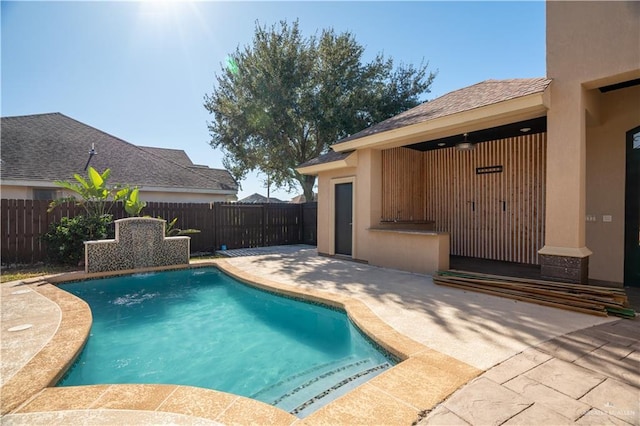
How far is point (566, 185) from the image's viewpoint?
5355 mm

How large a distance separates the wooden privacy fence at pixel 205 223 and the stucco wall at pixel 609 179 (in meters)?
10.7

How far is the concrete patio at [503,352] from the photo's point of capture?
228 cm

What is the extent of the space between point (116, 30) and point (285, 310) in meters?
9.51

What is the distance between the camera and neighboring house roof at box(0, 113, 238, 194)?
12344 mm

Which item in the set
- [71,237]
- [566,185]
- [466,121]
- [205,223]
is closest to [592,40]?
[466,121]

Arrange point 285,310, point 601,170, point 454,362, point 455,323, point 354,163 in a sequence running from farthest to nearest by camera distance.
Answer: point 354,163 → point 601,170 → point 285,310 → point 455,323 → point 454,362

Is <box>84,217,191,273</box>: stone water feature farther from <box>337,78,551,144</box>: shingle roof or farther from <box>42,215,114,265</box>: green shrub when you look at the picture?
<box>337,78,551,144</box>: shingle roof

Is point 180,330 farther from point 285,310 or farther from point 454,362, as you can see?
point 454,362

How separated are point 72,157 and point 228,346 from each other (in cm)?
1477

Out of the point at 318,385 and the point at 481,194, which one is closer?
the point at 318,385

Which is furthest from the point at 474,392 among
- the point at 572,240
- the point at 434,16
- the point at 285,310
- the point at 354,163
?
the point at 434,16

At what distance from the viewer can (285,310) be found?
235 inches

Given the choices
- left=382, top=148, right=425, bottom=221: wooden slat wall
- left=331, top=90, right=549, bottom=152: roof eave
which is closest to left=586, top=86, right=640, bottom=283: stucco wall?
left=331, top=90, right=549, bottom=152: roof eave

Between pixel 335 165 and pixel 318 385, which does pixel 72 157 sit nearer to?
pixel 335 165
